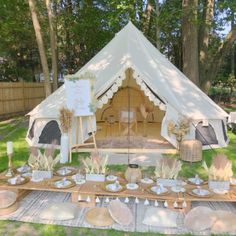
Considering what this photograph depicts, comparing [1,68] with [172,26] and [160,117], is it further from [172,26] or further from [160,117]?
[160,117]

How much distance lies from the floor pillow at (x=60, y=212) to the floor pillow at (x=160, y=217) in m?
0.85

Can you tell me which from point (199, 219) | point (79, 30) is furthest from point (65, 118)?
point (79, 30)

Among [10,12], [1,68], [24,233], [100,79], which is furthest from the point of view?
[1,68]

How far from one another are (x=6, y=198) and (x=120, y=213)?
54.1 inches

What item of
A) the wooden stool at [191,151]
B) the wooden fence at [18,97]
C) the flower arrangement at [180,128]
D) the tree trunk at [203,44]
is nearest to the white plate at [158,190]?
the wooden stool at [191,151]

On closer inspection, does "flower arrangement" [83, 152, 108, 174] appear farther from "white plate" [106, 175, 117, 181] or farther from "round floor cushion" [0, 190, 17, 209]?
"round floor cushion" [0, 190, 17, 209]

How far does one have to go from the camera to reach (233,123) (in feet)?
28.1

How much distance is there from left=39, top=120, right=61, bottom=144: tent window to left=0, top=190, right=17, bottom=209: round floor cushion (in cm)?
277

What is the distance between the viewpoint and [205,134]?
634 cm

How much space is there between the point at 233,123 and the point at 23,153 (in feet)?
19.3

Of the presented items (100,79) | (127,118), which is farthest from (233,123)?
(100,79)

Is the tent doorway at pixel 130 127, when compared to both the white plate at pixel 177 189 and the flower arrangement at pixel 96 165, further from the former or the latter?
the white plate at pixel 177 189

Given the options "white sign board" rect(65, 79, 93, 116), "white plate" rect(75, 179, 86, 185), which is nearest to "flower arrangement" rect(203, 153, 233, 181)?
"white plate" rect(75, 179, 86, 185)

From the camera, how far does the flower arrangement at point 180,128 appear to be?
587 centimetres
